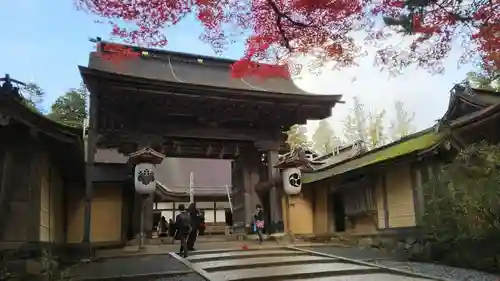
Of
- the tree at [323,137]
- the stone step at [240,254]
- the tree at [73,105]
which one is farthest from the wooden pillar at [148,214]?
the tree at [323,137]

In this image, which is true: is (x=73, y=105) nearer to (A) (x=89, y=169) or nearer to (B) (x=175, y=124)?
(B) (x=175, y=124)

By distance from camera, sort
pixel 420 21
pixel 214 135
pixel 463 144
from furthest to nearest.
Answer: pixel 214 135 < pixel 463 144 < pixel 420 21

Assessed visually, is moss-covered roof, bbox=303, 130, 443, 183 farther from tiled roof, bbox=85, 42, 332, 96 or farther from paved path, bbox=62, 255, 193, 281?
paved path, bbox=62, 255, 193, 281

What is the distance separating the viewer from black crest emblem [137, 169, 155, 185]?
12.6 metres

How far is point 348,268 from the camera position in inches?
348

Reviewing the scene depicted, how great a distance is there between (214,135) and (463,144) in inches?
309

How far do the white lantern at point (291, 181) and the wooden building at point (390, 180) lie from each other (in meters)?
1.71

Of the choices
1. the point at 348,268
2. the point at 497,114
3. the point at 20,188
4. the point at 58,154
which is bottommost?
the point at 348,268

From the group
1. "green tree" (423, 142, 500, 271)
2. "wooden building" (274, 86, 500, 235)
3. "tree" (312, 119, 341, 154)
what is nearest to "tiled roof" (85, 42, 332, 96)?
"wooden building" (274, 86, 500, 235)

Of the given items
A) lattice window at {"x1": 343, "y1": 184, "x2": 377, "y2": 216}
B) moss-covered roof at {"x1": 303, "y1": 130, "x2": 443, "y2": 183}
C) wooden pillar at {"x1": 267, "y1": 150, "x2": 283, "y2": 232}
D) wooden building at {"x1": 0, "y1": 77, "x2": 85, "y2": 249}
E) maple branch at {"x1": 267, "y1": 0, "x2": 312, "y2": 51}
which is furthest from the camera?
moss-covered roof at {"x1": 303, "y1": 130, "x2": 443, "y2": 183}

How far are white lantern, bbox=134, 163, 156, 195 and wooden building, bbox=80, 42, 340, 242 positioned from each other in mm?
789

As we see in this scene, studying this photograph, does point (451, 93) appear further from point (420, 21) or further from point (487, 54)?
point (420, 21)

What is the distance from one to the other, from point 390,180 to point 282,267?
6.33 meters

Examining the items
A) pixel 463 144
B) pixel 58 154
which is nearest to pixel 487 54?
pixel 463 144
